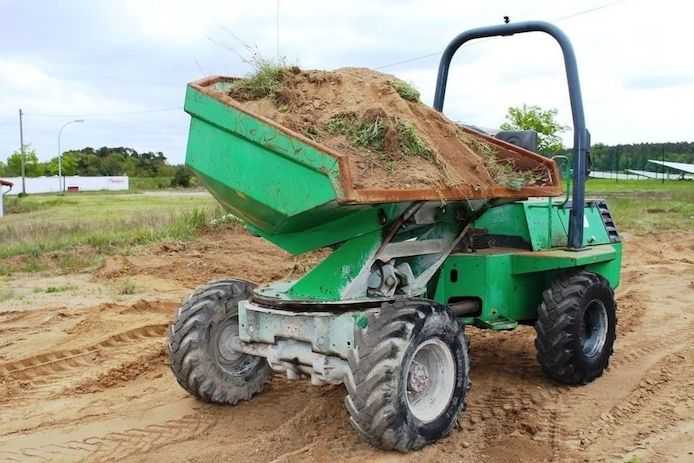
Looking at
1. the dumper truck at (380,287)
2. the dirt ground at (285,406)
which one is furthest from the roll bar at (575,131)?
the dirt ground at (285,406)

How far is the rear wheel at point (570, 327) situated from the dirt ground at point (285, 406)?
0.19 m

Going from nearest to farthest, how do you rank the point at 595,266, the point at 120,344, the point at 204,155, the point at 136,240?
the point at 204,155, the point at 595,266, the point at 120,344, the point at 136,240

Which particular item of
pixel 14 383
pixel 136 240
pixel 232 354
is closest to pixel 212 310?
pixel 232 354

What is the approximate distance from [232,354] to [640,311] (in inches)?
235

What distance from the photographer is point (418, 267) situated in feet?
19.2

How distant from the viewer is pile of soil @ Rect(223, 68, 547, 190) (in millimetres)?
4852

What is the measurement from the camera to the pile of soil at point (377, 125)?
485 centimetres

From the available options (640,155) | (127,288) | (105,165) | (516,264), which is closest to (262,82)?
(516,264)

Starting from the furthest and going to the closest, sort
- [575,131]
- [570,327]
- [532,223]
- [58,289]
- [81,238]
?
1. [81,238]
2. [58,289]
3. [532,223]
4. [575,131]
5. [570,327]

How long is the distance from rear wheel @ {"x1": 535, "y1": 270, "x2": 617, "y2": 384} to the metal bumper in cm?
198

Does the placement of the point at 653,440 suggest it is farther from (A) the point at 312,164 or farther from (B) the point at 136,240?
(B) the point at 136,240

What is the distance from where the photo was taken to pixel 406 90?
574cm

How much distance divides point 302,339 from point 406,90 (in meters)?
2.06

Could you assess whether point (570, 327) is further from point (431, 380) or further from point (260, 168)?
point (260, 168)
